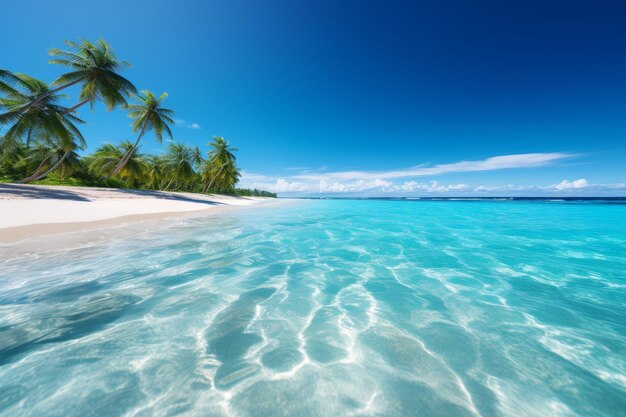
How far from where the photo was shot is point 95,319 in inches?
125

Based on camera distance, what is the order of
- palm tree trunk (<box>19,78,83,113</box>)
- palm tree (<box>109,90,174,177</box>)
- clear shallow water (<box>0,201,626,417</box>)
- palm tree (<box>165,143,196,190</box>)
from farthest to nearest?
1. palm tree (<box>165,143,196,190</box>)
2. palm tree (<box>109,90,174,177</box>)
3. palm tree trunk (<box>19,78,83,113</box>)
4. clear shallow water (<box>0,201,626,417</box>)

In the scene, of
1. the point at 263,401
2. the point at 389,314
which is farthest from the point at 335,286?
the point at 263,401

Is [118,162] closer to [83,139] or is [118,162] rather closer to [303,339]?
[83,139]

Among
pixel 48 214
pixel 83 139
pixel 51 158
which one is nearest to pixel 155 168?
pixel 51 158

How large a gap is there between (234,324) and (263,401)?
135 centimetres

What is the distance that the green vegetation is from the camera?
17.7m

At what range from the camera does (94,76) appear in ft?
63.8

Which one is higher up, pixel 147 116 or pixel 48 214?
pixel 147 116

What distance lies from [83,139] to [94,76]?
19.1 ft

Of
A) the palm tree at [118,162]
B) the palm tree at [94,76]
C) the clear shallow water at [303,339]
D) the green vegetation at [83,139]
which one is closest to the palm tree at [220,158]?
the green vegetation at [83,139]

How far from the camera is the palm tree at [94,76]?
1842 cm

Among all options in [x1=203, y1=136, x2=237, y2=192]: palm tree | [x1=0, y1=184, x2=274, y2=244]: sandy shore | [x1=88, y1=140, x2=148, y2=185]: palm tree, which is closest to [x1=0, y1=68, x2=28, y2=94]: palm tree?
[x1=0, y1=184, x2=274, y2=244]: sandy shore

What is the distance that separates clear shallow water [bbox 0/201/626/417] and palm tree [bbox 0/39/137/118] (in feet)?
68.3

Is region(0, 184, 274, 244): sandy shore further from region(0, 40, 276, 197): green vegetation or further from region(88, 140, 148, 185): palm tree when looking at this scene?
region(88, 140, 148, 185): palm tree
